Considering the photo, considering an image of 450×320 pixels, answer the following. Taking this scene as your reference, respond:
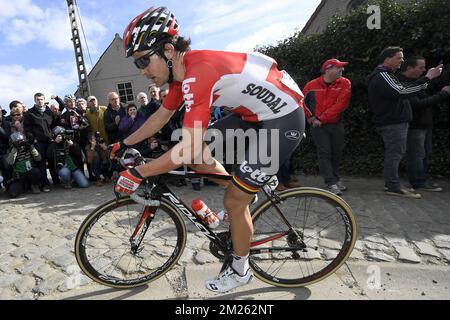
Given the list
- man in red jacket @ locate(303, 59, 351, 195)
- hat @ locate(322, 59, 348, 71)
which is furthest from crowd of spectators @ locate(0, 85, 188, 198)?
hat @ locate(322, 59, 348, 71)

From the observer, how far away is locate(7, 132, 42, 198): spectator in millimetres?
6477

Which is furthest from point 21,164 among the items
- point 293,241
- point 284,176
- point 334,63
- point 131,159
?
point 334,63

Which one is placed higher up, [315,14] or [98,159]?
[315,14]

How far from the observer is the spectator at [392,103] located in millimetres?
4586

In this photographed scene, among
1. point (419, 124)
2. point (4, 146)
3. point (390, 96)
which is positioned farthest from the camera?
point (4, 146)

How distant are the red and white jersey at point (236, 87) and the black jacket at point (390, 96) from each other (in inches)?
113

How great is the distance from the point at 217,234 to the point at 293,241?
74 centimetres

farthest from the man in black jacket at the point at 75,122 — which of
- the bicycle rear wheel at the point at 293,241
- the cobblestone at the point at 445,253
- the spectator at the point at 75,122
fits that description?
the cobblestone at the point at 445,253

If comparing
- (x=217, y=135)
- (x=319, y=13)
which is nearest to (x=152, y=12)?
(x=217, y=135)

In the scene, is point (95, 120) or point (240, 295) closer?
point (240, 295)

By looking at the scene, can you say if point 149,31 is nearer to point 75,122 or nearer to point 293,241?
point 293,241

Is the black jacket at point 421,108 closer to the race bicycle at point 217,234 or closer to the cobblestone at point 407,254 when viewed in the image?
the cobblestone at point 407,254

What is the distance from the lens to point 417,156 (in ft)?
17.2

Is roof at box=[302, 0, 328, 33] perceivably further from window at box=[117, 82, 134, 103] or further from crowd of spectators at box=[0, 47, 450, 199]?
crowd of spectators at box=[0, 47, 450, 199]
